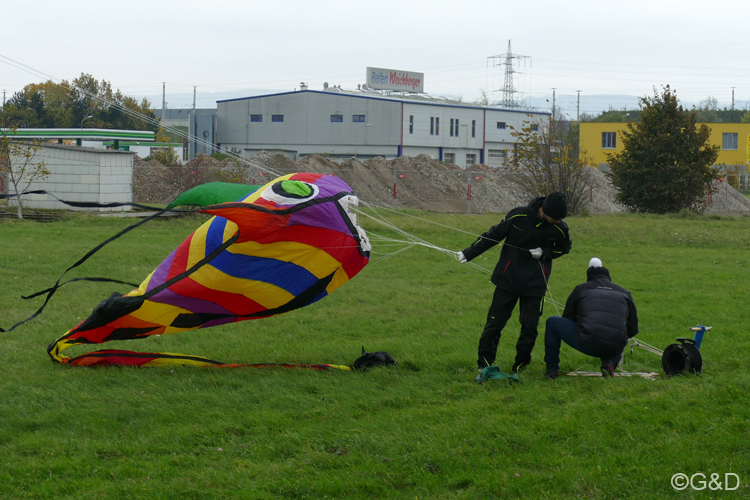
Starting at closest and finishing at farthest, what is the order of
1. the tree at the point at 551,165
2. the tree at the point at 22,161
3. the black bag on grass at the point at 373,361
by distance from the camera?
1. the black bag on grass at the point at 373,361
2. the tree at the point at 22,161
3. the tree at the point at 551,165

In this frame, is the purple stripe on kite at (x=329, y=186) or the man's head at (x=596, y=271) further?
the purple stripe on kite at (x=329, y=186)

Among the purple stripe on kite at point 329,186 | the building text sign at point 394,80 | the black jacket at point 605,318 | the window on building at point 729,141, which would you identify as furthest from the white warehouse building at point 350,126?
the black jacket at point 605,318

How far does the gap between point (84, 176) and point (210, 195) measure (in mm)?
19110

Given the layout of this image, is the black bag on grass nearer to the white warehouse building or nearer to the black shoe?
the black shoe

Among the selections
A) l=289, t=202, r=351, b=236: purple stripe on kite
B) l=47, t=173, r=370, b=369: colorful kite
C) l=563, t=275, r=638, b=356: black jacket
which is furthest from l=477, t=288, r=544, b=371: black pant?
l=289, t=202, r=351, b=236: purple stripe on kite

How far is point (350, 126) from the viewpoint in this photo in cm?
5619

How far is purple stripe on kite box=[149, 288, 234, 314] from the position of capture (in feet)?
21.9

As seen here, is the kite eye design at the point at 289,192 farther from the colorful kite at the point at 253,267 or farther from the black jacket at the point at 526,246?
the black jacket at the point at 526,246

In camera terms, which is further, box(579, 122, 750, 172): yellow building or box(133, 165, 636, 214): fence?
box(579, 122, 750, 172): yellow building

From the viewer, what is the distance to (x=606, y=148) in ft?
197

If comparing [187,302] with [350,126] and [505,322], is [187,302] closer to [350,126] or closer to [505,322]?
[505,322]

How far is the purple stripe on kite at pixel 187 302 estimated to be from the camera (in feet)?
21.9

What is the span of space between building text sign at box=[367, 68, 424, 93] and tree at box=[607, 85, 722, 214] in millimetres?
42872

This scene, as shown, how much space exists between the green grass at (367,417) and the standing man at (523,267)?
37cm
